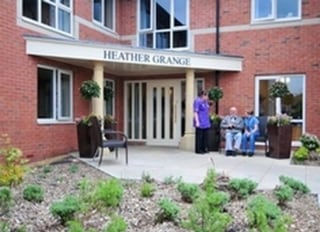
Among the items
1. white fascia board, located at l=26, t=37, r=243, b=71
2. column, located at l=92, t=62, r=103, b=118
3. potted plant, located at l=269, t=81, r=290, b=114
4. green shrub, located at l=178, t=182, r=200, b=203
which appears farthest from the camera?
potted plant, located at l=269, t=81, r=290, b=114

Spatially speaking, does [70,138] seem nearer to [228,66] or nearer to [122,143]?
[122,143]

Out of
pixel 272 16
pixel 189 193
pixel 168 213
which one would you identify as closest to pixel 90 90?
pixel 189 193

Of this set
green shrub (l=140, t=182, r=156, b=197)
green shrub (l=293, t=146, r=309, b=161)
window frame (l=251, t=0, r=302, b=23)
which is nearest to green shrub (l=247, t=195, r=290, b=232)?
green shrub (l=140, t=182, r=156, b=197)

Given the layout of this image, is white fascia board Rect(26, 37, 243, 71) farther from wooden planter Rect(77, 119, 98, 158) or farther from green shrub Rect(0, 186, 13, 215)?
green shrub Rect(0, 186, 13, 215)

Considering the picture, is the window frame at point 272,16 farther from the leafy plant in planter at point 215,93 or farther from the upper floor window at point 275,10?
the leafy plant in planter at point 215,93

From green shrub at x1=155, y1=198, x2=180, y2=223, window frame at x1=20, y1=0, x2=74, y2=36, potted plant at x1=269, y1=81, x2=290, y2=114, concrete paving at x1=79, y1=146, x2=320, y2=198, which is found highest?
window frame at x1=20, y1=0, x2=74, y2=36

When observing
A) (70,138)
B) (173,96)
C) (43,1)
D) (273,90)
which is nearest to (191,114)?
(173,96)

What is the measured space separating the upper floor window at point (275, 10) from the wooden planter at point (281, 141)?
12.9 ft

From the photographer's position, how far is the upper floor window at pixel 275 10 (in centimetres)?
1274

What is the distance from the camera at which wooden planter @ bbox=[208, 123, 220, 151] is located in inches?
499

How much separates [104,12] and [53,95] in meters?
4.79

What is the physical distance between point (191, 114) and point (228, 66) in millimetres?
2026

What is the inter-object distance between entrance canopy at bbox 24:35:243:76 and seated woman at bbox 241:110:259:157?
2.25 meters

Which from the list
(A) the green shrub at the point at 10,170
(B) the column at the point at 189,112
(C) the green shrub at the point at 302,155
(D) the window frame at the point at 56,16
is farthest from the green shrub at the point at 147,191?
(B) the column at the point at 189,112
